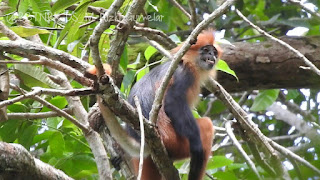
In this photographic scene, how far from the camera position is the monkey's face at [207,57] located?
4688 mm

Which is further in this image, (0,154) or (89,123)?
(89,123)

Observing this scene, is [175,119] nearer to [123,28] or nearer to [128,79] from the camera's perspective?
[128,79]

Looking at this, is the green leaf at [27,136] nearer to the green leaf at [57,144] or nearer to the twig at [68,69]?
the green leaf at [57,144]

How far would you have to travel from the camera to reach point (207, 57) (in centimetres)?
480

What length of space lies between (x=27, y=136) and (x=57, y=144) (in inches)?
9.5

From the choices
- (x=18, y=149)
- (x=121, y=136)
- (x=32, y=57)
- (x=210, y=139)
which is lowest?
(x=210, y=139)

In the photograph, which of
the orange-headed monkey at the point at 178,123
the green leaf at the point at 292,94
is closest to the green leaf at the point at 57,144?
the orange-headed monkey at the point at 178,123

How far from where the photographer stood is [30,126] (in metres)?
3.99

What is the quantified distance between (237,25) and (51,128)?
3.02 m

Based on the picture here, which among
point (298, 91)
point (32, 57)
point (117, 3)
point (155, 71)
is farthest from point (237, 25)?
point (117, 3)

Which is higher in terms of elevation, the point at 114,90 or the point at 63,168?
the point at 114,90

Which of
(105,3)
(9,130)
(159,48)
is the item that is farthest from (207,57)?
(9,130)

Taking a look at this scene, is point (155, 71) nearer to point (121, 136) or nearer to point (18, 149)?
point (121, 136)

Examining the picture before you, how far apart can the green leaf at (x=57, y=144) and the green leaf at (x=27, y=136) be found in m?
0.15
